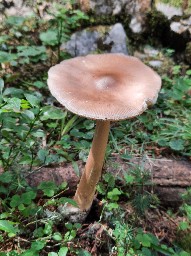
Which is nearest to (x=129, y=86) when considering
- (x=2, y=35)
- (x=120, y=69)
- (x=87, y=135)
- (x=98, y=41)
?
(x=120, y=69)

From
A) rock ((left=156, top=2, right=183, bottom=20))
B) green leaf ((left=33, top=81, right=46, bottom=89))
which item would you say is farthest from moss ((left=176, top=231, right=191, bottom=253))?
rock ((left=156, top=2, right=183, bottom=20))

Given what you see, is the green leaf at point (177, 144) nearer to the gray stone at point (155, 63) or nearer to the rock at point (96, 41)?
the gray stone at point (155, 63)

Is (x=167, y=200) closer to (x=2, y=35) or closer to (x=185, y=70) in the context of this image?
(x=185, y=70)

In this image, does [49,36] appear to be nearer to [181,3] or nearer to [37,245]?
[181,3]

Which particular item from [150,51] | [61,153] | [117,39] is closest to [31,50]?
[117,39]

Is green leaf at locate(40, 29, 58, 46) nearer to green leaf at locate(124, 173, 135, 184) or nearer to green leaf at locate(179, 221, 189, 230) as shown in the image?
green leaf at locate(124, 173, 135, 184)

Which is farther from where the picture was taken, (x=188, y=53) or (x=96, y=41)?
(x=188, y=53)

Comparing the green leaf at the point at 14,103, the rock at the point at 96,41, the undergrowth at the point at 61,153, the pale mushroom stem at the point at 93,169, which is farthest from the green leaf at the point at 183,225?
the rock at the point at 96,41
